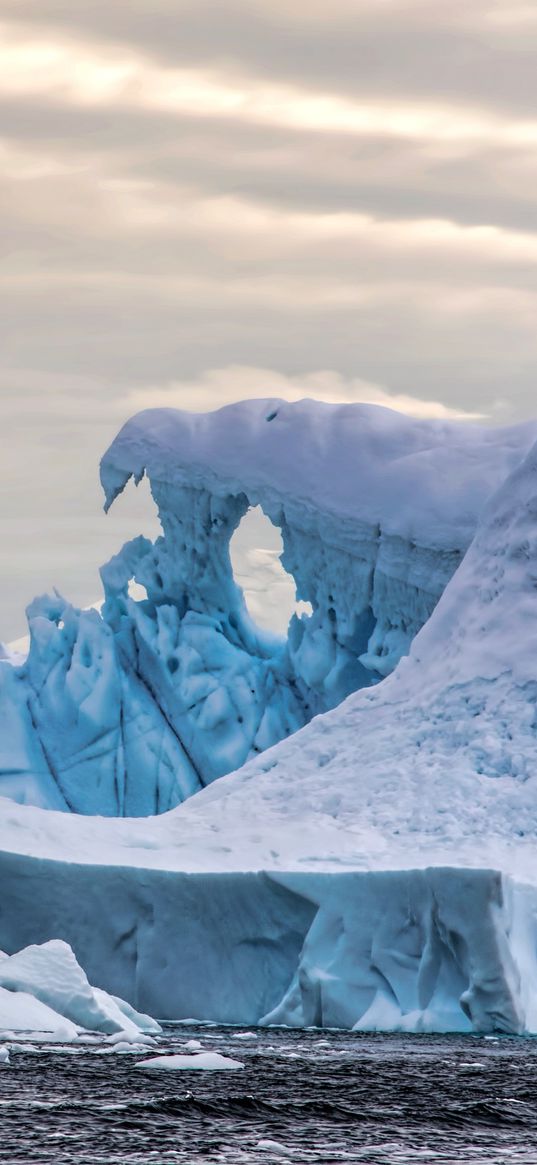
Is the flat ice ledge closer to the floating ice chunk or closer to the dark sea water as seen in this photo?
the dark sea water

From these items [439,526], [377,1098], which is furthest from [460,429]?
[377,1098]

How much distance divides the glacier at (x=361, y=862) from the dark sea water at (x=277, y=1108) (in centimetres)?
187

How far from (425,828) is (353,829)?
704 mm

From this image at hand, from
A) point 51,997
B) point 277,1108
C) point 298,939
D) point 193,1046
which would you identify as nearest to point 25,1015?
point 51,997

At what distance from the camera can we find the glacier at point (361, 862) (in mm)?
15266

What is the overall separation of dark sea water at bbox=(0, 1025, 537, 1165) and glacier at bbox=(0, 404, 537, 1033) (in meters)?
1.87

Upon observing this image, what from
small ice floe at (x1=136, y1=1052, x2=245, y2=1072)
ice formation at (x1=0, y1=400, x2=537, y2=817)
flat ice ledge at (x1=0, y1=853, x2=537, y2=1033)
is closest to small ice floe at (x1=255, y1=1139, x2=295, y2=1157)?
small ice floe at (x1=136, y1=1052, x2=245, y2=1072)

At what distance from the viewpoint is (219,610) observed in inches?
1134

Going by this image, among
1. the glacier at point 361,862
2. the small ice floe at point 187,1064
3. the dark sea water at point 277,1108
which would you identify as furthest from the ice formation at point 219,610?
the small ice floe at point 187,1064

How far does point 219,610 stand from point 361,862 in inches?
501

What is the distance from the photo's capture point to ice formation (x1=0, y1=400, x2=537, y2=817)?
26.0m

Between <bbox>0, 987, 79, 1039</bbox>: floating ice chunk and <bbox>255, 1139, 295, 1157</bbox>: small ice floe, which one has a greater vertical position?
<bbox>0, 987, 79, 1039</bbox>: floating ice chunk

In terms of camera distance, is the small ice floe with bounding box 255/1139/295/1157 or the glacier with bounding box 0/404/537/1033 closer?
the small ice floe with bounding box 255/1139/295/1157

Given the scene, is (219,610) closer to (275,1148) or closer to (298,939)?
(298,939)
